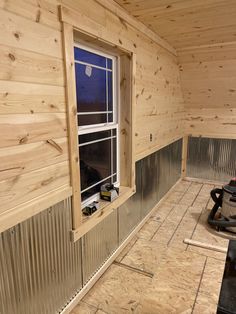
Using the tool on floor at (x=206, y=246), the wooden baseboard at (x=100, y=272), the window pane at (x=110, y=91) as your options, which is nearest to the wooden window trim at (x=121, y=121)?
the window pane at (x=110, y=91)

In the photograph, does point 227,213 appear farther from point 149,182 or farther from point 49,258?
point 49,258

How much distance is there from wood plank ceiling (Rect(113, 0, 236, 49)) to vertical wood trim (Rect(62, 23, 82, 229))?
77 centimetres

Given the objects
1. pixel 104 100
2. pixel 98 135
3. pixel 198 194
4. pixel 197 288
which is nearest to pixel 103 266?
pixel 197 288

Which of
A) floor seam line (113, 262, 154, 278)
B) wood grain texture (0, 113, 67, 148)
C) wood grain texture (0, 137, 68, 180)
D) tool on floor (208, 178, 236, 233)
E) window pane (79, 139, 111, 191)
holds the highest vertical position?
wood grain texture (0, 113, 67, 148)

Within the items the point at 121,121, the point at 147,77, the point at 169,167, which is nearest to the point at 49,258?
the point at 121,121

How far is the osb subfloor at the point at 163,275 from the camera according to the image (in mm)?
1779

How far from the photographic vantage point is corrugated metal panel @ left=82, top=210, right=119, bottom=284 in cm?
191

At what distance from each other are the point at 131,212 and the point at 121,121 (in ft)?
3.44

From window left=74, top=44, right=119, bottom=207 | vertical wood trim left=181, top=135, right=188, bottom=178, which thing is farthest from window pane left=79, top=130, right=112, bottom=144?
vertical wood trim left=181, top=135, right=188, bottom=178

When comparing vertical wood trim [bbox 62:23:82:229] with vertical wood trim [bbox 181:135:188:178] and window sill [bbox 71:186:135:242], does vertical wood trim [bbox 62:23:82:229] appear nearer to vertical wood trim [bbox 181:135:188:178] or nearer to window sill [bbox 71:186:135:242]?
window sill [bbox 71:186:135:242]

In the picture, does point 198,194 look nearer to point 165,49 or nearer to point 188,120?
point 188,120

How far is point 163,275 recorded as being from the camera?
6.75ft

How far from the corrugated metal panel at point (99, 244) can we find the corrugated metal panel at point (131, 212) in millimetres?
129

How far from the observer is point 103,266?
85.1 inches
